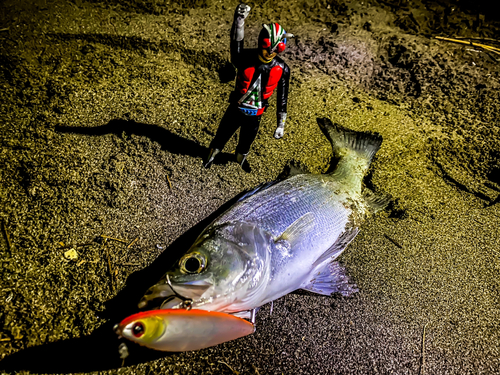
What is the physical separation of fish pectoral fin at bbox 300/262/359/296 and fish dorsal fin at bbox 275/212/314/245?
1.09 feet

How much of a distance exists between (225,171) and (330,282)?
1.41m

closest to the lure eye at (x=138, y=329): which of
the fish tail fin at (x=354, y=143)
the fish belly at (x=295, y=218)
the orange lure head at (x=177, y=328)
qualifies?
the orange lure head at (x=177, y=328)

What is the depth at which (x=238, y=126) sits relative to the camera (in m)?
2.66

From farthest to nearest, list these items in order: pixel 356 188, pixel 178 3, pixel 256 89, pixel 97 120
→ pixel 178 3, pixel 97 120, pixel 356 188, pixel 256 89

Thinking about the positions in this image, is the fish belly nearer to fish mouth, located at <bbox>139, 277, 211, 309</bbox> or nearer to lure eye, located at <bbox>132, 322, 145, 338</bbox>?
fish mouth, located at <bbox>139, 277, 211, 309</bbox>

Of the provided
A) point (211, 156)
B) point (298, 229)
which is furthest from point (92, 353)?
point (211, 156)

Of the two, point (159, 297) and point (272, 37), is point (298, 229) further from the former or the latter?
point (272, 37)

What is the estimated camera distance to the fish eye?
1658mm

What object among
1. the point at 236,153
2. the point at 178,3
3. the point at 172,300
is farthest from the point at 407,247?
the point at 178,3

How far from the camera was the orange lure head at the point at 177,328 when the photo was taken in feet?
4.13

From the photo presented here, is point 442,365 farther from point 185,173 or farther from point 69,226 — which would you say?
point 69,226

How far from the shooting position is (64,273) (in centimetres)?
191

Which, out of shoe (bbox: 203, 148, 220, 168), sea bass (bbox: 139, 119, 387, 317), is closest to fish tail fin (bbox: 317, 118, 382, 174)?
sea bass (bbox: 139, 119, 387, 317)

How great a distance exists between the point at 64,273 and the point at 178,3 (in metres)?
3.92
